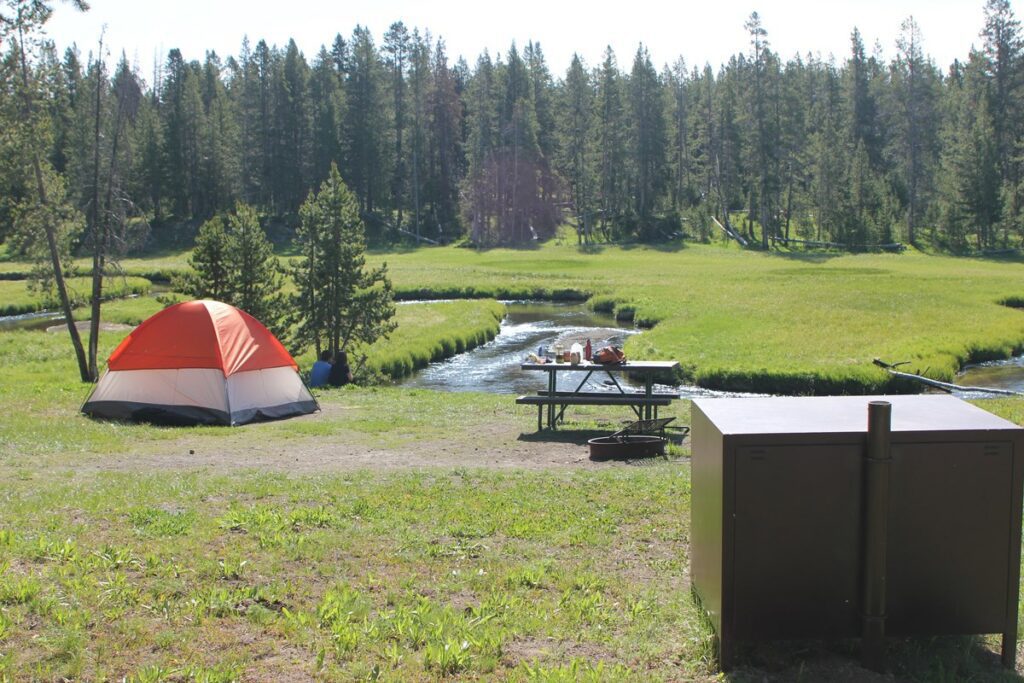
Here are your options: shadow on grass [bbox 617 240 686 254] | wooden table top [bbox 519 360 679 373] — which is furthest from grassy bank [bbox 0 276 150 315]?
shadow on grass [bbox 617 240 686 254]

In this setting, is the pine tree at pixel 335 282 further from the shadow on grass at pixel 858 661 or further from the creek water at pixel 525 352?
the shadow on grass at pixel 858 661

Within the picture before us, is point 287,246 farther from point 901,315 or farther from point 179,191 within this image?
point 901,315

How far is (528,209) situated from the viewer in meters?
93.3

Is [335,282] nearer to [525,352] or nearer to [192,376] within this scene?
[525,352]

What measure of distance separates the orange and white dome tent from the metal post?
14.3 meters

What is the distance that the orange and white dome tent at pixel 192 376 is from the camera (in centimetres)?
1773

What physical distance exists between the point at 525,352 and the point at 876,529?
28412 mm

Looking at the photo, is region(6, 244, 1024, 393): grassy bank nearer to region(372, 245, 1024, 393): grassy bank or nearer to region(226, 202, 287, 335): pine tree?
region(372, 245, 1024, 393): grassy bank

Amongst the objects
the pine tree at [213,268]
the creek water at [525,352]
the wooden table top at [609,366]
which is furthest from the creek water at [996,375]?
the pine tree at [213,268]

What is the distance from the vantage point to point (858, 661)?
536 cm

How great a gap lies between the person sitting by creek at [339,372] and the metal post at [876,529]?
2077 cm

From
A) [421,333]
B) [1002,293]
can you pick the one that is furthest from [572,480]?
[1002,293]

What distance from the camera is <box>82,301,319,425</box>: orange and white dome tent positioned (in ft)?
58.2

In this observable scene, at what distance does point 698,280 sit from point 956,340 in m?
23.4
